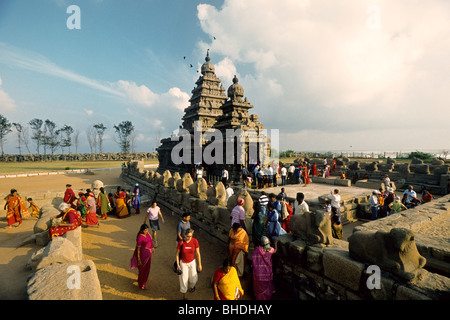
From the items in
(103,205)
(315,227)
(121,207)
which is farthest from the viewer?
(121,207)

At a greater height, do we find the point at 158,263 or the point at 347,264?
the point at 347,264

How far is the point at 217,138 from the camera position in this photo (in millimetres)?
16062

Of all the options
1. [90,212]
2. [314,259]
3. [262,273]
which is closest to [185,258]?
[262,273]

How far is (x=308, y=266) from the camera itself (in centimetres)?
356

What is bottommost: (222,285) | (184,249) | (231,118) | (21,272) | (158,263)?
(158,263)

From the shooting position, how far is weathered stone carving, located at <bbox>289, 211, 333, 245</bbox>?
3596 mm

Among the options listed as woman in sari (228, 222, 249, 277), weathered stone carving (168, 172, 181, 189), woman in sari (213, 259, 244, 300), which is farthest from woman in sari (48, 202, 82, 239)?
woman in sari (213, 259, 244, 300)

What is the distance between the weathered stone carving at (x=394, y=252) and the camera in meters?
2.54

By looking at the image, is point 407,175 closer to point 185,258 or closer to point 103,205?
point 185,258

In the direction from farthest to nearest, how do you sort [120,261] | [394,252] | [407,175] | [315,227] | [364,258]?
[407,175]
[120,261]
[315,227]
[364,258]
[394,252]

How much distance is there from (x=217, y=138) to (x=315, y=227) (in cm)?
1294
